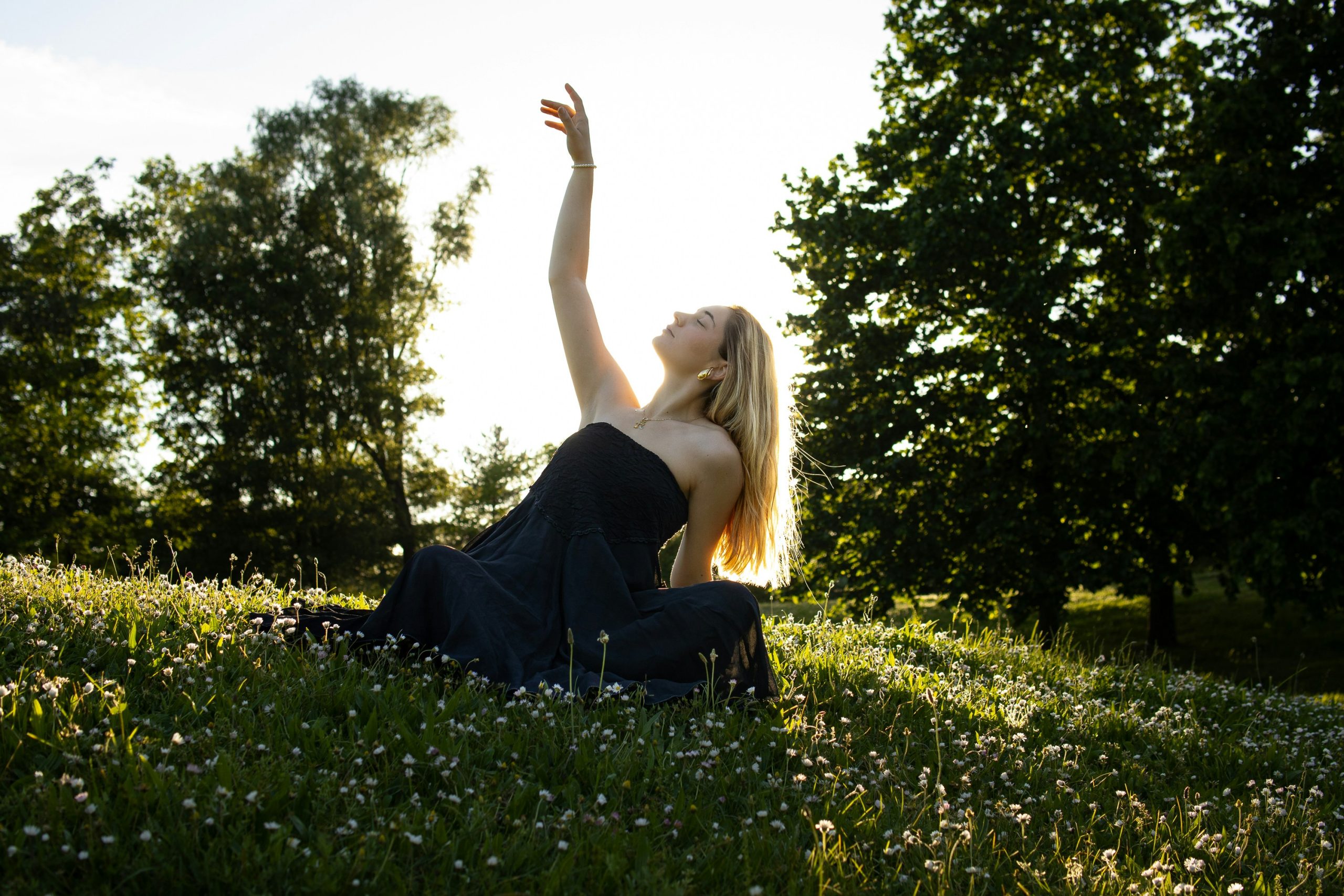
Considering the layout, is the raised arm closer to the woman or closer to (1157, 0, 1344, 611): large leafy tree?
the woman

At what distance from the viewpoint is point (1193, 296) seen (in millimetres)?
15992

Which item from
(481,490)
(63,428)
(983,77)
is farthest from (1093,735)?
(481,490)

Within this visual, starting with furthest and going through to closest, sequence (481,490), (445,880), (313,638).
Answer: (481,490), (313,638), (445,880)

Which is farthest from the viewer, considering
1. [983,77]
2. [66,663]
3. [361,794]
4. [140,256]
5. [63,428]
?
[140,256]

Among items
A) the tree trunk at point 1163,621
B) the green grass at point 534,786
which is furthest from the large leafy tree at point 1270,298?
the green grass at point 534,786

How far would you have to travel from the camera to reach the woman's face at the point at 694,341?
18.2ft

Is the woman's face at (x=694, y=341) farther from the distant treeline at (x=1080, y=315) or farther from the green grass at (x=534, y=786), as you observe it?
the distant treeline at (x=1080, y=315)

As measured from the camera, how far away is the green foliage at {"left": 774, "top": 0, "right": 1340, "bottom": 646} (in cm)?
1650

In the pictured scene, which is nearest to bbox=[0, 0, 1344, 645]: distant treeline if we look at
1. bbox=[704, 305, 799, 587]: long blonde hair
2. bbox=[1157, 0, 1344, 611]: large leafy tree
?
bbox=[1157, 0, 1344, 611]: large leafy tree

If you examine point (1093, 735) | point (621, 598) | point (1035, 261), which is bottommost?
point (1093, 735)

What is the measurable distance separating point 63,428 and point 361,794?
28568 millimetres

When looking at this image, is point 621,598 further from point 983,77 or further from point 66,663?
point 983,77

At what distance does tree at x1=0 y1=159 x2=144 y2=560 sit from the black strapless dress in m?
23.8

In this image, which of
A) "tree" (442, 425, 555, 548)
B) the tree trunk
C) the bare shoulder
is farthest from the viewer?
"tree" (442, 425, 555, 548)
